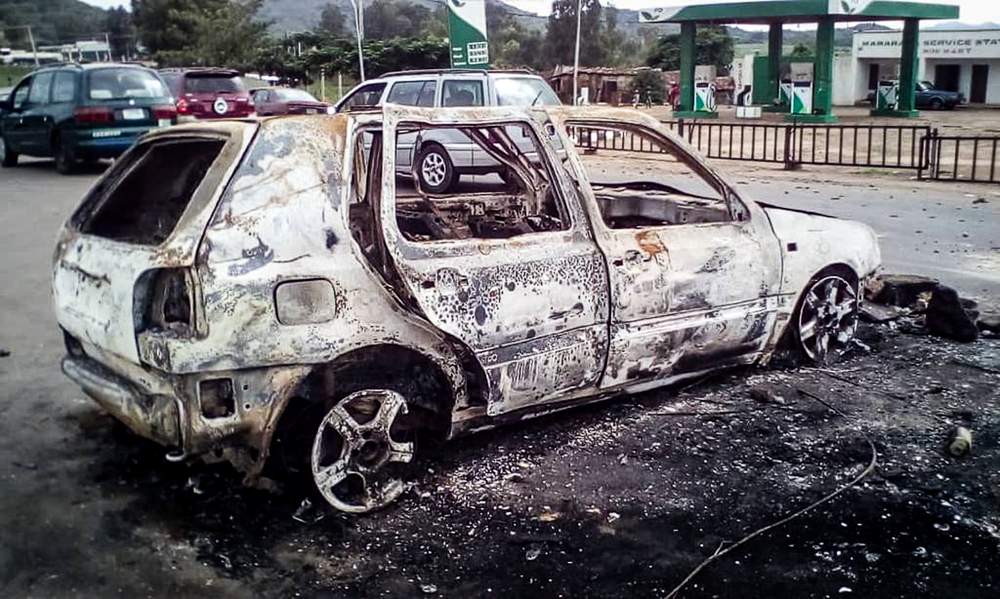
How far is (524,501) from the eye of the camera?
411 cm

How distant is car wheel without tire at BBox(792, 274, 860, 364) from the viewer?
5.68 metres

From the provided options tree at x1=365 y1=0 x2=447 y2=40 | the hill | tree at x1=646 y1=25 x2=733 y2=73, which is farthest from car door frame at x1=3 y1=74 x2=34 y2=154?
the hill

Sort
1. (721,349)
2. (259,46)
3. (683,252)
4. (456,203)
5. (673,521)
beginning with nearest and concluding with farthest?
1. (673,521)
2. (683,252)
3. (721,349)
4. (456,203)
5. (259,46)

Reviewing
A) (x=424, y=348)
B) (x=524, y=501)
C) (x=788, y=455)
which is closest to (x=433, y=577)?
(x=524, y=501)

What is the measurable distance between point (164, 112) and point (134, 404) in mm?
14395

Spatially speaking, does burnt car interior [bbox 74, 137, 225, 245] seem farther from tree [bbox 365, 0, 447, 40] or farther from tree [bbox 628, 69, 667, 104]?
tree [bbox 365, 0, 447, 40]

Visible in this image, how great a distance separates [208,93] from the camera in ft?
69.9

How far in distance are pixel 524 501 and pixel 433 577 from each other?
0.71 metres

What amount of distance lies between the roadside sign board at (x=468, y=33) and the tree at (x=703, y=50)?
45563 millimetres

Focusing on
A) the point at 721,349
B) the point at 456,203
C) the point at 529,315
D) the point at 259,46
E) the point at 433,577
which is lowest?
the point at 433,577

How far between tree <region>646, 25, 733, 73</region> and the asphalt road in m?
61.2

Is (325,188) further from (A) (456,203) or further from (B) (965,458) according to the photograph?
(B) (965,458)

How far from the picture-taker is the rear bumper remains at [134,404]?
12.3 feet

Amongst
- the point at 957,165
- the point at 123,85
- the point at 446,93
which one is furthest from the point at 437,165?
the point at 957,165
